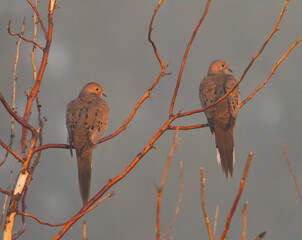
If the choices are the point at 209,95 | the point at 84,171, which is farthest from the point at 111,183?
the point at 209,95

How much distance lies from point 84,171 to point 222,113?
7.50 ft

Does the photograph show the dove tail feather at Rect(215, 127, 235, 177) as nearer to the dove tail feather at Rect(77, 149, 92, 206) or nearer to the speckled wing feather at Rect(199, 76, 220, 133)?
the speckled wing feather at Rect(199, 76, 220, 133)

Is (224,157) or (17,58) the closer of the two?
(17,58)

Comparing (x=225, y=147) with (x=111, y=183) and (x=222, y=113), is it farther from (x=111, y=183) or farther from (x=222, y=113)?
(x=111, y=183)

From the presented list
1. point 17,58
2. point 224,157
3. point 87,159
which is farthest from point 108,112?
point 17,58

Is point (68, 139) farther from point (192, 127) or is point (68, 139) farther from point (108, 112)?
point (192, 127)

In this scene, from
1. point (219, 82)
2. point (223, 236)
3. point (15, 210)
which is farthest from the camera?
point (219, 82)

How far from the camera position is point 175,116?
3.98m

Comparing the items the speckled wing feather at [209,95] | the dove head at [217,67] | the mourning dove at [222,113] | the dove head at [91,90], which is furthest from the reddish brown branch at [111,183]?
the dove head at [217,67]

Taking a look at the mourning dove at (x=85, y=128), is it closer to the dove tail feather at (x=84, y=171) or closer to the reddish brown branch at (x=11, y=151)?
the dove tail feather at (x=84, y=171)

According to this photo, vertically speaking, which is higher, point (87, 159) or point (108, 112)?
point (108, 112)

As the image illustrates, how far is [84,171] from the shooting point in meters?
5.42

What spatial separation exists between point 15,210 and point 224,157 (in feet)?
10.3

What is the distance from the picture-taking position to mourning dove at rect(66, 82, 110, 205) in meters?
5.41
